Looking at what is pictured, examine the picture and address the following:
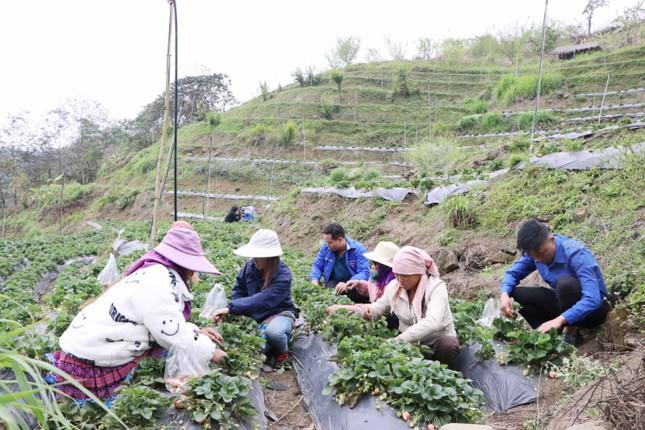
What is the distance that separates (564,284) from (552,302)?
398mm

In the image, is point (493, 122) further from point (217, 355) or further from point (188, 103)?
point (188, 103)

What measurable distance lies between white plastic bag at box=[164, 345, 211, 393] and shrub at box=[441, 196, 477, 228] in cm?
645

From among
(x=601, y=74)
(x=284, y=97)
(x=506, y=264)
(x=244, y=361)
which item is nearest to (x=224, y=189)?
(x=284, y=97)

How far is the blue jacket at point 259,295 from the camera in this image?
448 centimetres

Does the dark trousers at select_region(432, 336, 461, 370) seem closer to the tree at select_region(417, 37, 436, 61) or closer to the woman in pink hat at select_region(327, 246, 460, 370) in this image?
the woman in pink hat at select_region(327, 246, 460, 370)

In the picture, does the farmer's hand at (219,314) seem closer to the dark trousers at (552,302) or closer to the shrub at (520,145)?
the dark trousers at (552,302)

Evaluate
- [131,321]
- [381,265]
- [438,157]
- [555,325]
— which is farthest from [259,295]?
[438,157]

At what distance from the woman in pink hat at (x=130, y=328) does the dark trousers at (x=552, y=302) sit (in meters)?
2.79

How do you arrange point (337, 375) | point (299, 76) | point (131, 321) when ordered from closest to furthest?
point (131, 321) < point (337, 375) < point (299, 76)

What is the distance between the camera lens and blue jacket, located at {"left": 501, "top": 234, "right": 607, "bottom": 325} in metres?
3.95

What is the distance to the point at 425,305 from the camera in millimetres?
4176

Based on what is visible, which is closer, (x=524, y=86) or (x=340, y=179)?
(x=340, y=179)

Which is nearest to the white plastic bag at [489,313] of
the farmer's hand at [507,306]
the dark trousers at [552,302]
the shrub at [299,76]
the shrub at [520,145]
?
the dark trousers at [552,302]

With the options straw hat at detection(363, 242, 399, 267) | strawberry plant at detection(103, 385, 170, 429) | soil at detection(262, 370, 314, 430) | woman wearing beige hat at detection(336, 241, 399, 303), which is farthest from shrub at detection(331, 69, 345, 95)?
strawberry plant at detection(103, 385, 170, 429)
